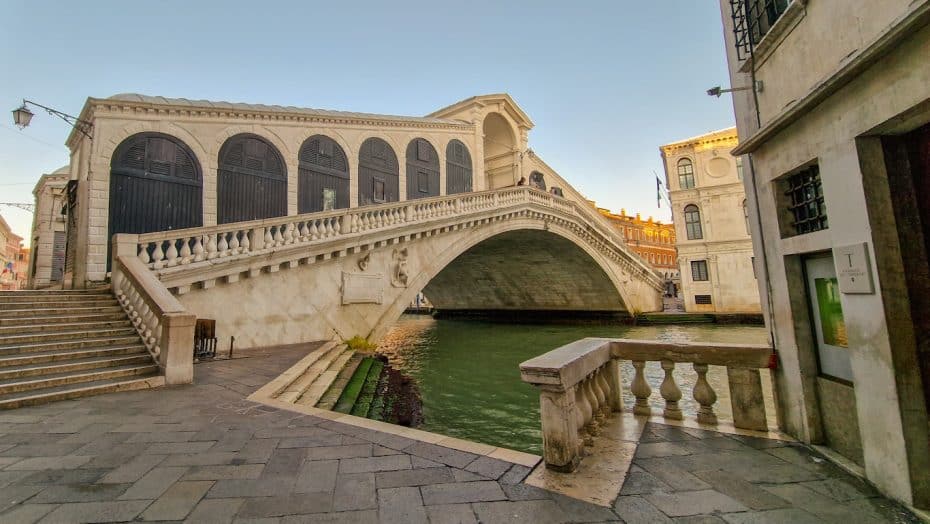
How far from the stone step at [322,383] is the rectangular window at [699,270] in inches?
859

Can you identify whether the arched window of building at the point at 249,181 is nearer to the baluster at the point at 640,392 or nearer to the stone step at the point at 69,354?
the stone step at the point at 69,354

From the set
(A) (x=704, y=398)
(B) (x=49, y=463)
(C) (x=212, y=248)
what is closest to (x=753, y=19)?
(A) (x=704, y=398)

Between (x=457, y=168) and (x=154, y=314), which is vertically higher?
(x=457, y=168)

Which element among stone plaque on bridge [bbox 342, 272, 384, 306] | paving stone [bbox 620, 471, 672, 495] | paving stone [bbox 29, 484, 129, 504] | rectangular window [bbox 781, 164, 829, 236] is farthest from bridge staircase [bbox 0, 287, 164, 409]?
rectangular window [bbox 781, 164, 829, 236]

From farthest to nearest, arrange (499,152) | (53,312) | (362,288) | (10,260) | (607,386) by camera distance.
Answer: (10,260) → (499,152) → (362,288) → (53,312) → (607,386)

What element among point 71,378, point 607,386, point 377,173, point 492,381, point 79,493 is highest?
point 377,173

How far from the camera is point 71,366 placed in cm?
549

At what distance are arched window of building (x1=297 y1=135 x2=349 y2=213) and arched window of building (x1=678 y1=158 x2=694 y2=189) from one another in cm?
2016

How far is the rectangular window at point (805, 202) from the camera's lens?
3.27 metres

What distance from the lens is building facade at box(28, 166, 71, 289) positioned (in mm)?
14312

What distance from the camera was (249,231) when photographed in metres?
9.54

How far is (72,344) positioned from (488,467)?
7.03m

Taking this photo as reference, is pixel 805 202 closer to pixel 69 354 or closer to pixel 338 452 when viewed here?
pixel 338 452

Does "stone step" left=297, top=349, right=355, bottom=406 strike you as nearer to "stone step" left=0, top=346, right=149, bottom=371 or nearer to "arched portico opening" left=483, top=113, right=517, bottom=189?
"stone step" left=0, top=346, right=149, bottom=371
